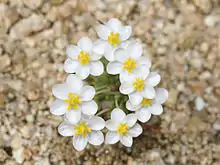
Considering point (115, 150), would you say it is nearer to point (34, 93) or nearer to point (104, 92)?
point (104, 92)

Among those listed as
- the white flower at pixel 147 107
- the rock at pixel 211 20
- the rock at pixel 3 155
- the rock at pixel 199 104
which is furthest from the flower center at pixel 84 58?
the rock at pixel 211 20

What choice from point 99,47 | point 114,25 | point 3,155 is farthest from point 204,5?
point 3,155

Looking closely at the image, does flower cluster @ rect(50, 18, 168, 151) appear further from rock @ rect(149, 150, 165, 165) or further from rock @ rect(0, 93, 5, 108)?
rock @ rect(0, 93, 5, 108)

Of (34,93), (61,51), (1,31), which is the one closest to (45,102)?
(34,93)

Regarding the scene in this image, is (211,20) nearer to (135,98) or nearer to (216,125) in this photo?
(216,125)

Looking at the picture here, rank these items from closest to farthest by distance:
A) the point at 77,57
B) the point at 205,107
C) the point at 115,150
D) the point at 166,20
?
the point at 77,57, the point at 115,150, the point at 205,107, the point at 166,20

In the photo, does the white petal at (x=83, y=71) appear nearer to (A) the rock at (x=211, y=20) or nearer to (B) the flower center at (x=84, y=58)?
(B) the flower center at (x=84, y=58)

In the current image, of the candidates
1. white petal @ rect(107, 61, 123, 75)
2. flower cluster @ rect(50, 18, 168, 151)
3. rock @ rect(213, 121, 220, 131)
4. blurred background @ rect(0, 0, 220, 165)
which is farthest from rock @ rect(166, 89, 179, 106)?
white petal @ rect(107, 61, 123, 75)
